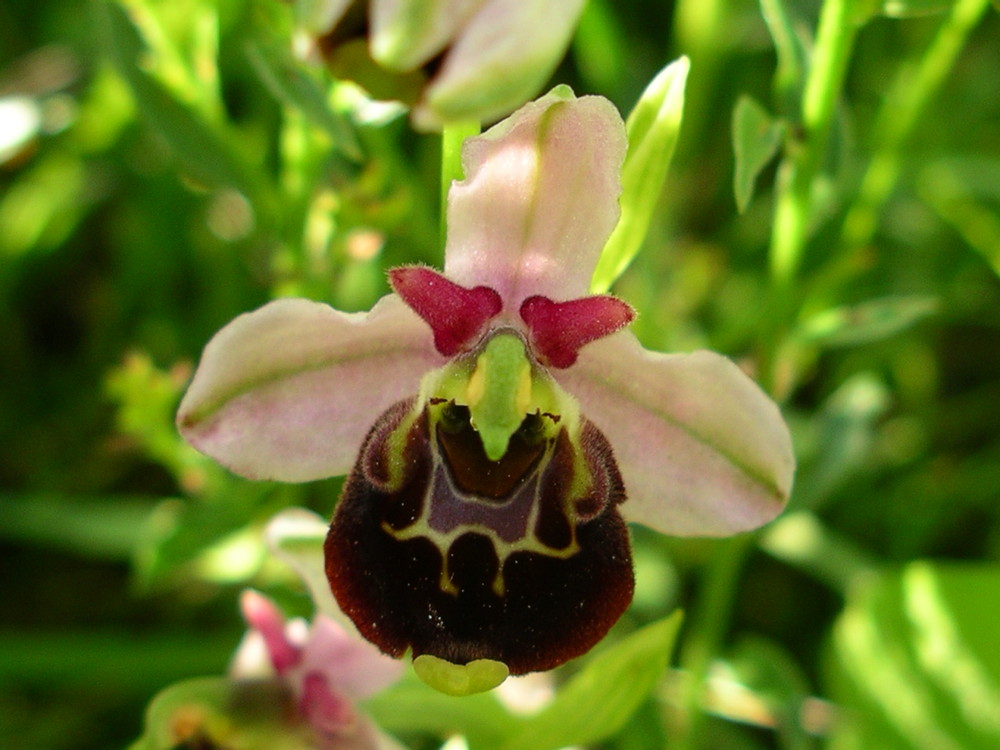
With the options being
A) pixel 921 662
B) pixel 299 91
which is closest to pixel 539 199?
pixel 299 91

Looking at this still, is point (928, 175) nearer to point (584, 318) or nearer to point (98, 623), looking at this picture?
point (584, 318)

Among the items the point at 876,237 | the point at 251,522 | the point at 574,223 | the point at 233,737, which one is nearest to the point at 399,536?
the point at 574,223

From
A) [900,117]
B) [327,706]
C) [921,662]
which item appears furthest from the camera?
[921,662]

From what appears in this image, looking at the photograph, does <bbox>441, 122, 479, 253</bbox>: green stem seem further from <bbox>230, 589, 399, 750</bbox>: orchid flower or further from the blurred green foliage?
<bbox>230, 589, 399, 750</bbox>: orchid flower

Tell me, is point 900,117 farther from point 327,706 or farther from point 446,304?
point 327,706

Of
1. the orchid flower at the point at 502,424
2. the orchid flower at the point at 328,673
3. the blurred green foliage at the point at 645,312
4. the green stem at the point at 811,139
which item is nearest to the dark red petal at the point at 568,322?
the orchid flower at the point at 502,424

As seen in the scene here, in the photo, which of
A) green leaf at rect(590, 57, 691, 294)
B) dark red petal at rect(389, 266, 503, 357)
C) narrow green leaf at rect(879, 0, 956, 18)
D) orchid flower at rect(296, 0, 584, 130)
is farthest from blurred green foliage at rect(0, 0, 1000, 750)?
orchid flower at rect(296, 0, 584, 130)

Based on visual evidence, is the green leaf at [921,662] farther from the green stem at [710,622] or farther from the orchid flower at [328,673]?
the orchid flower at [328,673]
